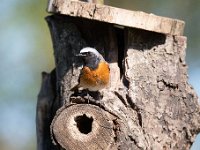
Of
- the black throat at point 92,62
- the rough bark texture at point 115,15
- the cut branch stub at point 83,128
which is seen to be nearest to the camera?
the cut branch stub at point 83,128

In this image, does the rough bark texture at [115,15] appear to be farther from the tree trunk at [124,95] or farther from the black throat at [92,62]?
the black throat at [92,62]

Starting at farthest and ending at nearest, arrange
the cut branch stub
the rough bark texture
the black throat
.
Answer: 1. the black throat
2. the rough bark texture
3. the cut branch stub

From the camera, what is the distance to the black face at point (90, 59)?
6.96 meters

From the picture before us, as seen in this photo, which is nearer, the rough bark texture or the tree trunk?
the tree trunk

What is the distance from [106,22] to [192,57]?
218 inches

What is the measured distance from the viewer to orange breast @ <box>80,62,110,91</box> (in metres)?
7.02

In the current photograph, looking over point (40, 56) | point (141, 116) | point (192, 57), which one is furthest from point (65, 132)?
point (40, 56)

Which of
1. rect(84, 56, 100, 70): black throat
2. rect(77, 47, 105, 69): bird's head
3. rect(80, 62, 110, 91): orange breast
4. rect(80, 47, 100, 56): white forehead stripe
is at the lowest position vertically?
rect(80, 62, 110, 91): orange breast

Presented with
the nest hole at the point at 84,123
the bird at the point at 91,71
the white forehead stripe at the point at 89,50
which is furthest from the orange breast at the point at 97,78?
the nest hole at the point at 84,123

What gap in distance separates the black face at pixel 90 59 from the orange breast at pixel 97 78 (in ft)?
0.16

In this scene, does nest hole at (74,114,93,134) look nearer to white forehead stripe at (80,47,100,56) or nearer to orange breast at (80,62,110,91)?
orange breast at (80,62,110,91)

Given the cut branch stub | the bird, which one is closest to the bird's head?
the bird

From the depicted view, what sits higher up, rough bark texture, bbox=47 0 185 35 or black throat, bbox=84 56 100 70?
rough bark texture, bbox=47 0 185 35

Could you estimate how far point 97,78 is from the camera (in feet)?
23.5
